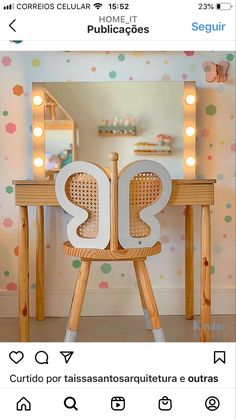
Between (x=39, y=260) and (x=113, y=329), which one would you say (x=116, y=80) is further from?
(x=113, y=329)

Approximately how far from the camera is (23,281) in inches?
54.1

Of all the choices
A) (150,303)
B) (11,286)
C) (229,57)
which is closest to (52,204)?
(150,303)

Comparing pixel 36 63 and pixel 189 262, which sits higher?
pixel 36 63

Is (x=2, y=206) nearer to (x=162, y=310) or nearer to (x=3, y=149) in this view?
(x=3, y=149)

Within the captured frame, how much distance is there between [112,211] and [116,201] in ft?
0.08

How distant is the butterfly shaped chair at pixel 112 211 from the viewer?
1.29 m

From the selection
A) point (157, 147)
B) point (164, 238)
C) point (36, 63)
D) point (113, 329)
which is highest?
point (36, 63)

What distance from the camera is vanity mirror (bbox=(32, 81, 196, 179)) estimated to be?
1.62 metres

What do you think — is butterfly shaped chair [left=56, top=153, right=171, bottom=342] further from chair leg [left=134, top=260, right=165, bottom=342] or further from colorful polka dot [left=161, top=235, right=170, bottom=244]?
colorful polka dot [left=161, top=235, right=170, bottom=244]
